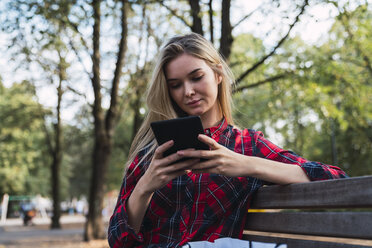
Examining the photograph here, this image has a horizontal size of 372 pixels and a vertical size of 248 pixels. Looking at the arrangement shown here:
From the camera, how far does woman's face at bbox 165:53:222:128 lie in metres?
2.36

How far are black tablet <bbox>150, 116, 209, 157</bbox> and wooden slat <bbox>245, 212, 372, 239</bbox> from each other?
0.55 m

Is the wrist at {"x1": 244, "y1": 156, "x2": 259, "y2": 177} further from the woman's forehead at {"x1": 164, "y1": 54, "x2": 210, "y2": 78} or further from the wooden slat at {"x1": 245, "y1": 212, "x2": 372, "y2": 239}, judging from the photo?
the woman's forehead at {"x1": 164, "y1": 54, "x2": 210, "y2": 78}

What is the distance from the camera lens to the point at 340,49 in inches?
486

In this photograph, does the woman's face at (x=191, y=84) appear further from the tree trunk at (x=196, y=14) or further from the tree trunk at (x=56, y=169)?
the tree trunk at (x=56, y=169)

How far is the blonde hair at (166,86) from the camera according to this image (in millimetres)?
2443

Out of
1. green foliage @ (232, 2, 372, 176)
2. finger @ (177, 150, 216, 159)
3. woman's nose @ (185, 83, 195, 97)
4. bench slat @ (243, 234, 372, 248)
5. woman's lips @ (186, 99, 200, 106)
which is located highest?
green foliage @ (232, 2, 372, 176)

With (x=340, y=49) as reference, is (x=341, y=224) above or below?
below

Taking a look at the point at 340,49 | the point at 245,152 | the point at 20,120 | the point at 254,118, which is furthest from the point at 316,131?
the point at 245,152

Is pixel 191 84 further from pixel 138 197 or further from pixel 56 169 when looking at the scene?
pixel 56 169

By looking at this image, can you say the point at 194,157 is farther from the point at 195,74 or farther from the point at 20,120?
the point at 20,120

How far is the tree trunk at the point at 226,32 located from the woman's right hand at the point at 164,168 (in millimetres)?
5001

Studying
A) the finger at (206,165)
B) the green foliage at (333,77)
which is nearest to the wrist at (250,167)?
→ the finger at (206,165)

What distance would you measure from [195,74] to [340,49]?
1114 cm

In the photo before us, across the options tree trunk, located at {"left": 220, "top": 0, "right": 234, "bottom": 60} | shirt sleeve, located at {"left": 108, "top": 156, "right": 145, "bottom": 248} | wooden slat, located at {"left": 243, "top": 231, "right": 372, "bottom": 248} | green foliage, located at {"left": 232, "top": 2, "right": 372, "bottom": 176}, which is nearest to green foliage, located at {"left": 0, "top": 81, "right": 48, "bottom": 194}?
green foliage, located at {"left": 232, "top": 2, "right": 372, "bottom": 176}
